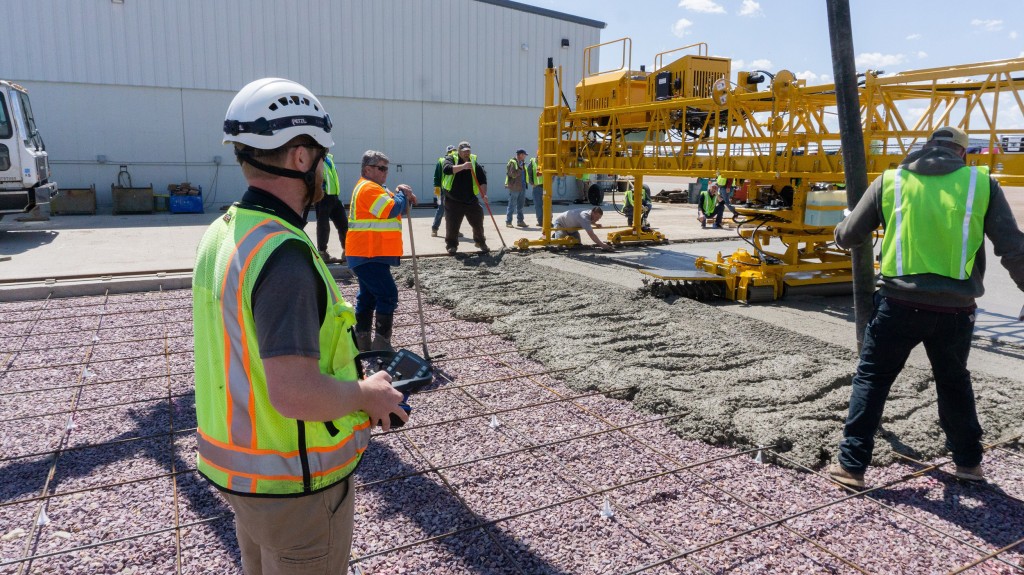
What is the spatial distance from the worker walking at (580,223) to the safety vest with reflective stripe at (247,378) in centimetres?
912

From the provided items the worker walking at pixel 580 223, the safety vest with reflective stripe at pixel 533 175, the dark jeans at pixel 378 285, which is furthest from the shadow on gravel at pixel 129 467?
the safety vest with reflective stripe at pixel 533 175

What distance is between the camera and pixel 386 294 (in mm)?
5359

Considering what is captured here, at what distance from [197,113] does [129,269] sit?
10946 millimetres

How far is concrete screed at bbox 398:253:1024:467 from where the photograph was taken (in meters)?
4.05

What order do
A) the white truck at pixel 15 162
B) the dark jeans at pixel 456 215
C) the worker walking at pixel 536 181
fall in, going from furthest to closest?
1. the worker walking at pixel 536 181
2. the white truck at pixel 15 162
3. the dark jeans at pixel 456 215

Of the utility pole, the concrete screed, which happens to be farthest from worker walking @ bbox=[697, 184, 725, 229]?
the utility pole

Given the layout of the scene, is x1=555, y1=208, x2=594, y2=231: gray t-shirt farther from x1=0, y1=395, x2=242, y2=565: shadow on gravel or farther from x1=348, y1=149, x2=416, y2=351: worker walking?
x1=0, y1=395, x2=242, y2=565: shadow on gravel

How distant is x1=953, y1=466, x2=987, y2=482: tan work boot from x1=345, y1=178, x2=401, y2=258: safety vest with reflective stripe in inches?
146

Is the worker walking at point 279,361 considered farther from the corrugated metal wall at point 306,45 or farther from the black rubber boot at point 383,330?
the corrugated metal wall at point 306,45

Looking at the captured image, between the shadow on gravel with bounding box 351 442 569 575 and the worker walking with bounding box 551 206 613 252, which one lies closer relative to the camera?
the shadow on gravel with bounding box 351 442 569 575

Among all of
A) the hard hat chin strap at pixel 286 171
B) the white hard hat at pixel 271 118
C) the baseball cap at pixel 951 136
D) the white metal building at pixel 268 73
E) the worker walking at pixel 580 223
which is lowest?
the worker walking at pixel 580 223

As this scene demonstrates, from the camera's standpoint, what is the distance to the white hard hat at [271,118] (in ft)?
5.48

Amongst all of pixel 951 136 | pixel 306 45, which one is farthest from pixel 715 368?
pixel 306 45

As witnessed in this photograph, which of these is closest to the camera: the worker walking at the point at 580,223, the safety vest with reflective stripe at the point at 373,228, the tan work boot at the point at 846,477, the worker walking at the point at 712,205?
the tan work boot at the point at 846,477
